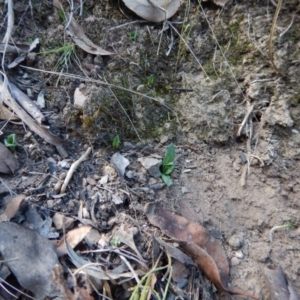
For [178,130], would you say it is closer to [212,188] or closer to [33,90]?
[212,188]

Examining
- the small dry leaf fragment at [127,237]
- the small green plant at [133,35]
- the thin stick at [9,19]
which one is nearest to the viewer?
the small dry leaf fragment at [127,237]

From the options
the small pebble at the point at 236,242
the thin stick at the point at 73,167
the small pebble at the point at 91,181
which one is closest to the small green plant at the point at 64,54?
the thin stick at the point at 73,167

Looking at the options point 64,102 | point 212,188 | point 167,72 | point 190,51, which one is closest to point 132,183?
point 212,188

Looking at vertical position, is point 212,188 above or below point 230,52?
below

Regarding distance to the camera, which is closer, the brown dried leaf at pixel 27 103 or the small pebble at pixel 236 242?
the small pebble at pixel 236 242

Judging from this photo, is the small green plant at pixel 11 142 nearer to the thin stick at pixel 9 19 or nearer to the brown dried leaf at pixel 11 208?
the brown dried leaf at pixel 11 208

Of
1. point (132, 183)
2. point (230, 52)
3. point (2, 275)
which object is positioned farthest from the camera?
point (230, 52)

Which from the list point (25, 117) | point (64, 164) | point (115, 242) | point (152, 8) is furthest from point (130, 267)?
point (152, 8)
